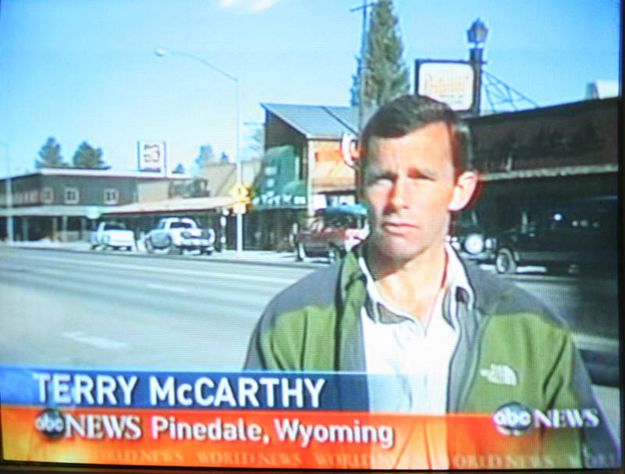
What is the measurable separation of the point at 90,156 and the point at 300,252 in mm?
417

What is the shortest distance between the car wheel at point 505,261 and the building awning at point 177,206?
48cm

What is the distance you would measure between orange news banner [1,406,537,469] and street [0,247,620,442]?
10cm

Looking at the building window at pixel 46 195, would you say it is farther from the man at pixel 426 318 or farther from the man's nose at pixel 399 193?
the man's nose at pixel 399 193

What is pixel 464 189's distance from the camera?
5.52 feet

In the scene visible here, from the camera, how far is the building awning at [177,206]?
5.74ft

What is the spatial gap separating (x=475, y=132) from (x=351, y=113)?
217mm

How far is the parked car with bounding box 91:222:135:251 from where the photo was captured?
1.80 meters

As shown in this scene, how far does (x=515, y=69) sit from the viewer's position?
1672mm

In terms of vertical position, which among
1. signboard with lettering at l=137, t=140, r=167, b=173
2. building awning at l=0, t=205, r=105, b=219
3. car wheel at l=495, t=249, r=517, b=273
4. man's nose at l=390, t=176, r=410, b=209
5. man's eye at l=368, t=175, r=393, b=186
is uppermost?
signboard with lettering at l=137, t=140, r=167, b=173

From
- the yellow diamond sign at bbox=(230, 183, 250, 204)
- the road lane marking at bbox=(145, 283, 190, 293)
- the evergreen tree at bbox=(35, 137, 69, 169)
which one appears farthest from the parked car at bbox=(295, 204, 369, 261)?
the evergreen tree at bbox=(35, 137, 69, 169)

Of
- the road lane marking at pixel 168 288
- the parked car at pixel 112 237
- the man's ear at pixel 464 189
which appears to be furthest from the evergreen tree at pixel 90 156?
the man's ear at pixel 464 189

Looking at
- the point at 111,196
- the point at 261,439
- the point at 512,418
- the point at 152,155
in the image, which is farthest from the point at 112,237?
the point at 512,418

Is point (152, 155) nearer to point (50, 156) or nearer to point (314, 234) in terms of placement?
point (50, 156)

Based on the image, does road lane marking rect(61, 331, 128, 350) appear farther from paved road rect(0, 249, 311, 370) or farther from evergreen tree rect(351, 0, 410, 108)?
evergreen tree rect(351, 0, 410, 108)
